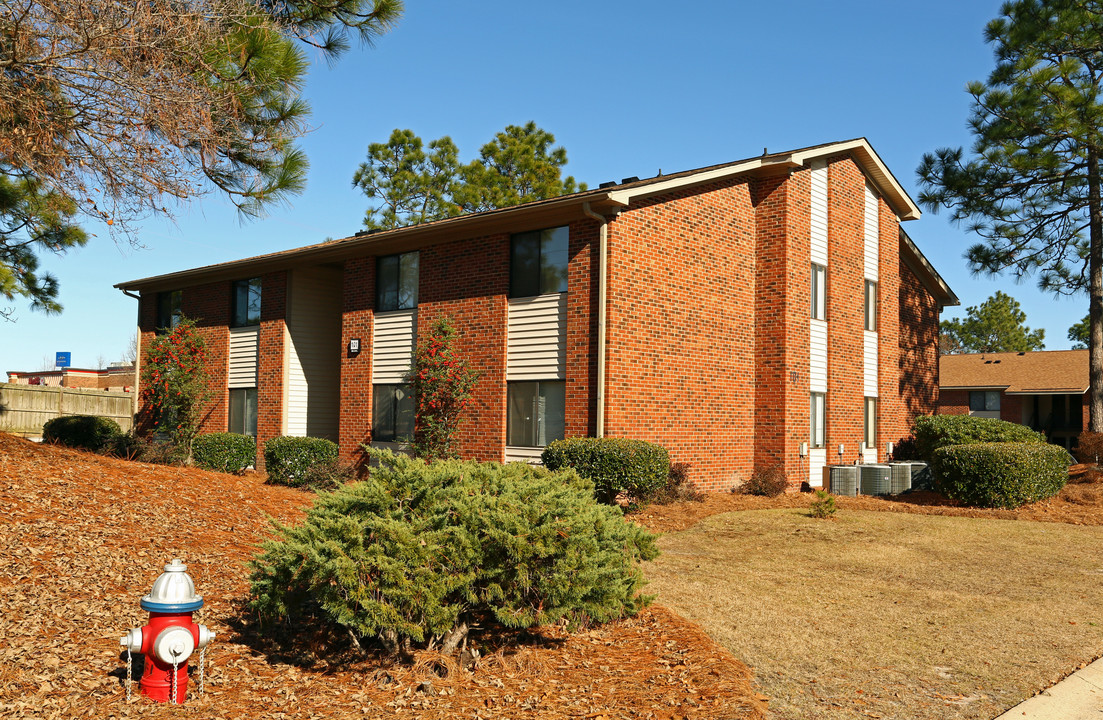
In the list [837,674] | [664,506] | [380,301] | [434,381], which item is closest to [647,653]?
[837,674]

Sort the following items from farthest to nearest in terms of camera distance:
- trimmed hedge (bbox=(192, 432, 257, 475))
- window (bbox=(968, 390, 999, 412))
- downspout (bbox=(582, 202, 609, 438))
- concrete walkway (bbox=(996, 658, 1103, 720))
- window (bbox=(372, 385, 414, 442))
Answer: window (bbox=(968, 390, 999, 412)) < trimmed hedge (bbox=(192, 432, 257, 475)) < window (bbox=(372, 385, 414, 442)) < downspout (bbox=(582, 202, 609, 438)) < concrete walkway (bbox=(996, 658, 1103, 720))

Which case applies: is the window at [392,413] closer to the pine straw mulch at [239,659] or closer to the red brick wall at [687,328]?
the red brick wall at [687,328]

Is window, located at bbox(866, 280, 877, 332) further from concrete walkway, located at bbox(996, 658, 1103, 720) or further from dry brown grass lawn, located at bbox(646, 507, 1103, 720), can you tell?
concrete walkway, located at bbox(996, 658, 1103, 720)

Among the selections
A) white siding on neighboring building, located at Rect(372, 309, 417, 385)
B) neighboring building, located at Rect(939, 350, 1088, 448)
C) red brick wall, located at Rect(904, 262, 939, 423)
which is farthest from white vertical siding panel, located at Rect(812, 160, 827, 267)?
neighboring building, located at Rect(939, 350, 1088, 448)

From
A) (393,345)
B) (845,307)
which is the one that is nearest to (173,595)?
(393,345)

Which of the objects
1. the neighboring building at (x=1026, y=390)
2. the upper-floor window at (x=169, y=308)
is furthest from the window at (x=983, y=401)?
the upper-floor window at (x=169, y=308)

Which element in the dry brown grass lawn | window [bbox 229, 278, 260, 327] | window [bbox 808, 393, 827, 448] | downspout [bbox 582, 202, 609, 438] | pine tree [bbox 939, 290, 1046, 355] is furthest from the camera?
pine tree [bbox 939, 290, 1046, 355]

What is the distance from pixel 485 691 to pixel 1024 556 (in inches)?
358

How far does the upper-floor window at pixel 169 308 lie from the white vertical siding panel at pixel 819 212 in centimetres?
1721

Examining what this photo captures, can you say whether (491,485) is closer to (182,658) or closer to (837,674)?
(182,658)

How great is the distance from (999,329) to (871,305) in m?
61.4

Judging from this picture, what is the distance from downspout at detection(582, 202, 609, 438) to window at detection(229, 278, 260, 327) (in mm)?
11201

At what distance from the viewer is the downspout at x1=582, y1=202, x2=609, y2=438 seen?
14875mm

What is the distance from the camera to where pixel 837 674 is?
20.4ft
